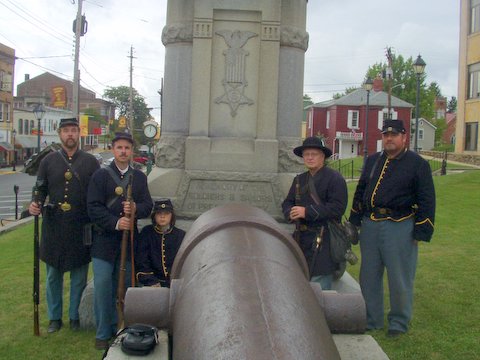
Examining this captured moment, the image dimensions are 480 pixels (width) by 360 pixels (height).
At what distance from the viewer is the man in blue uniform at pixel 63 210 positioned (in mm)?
5422

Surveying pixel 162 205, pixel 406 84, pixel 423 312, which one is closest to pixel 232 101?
pixel 162 205

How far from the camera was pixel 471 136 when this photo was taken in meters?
33.8

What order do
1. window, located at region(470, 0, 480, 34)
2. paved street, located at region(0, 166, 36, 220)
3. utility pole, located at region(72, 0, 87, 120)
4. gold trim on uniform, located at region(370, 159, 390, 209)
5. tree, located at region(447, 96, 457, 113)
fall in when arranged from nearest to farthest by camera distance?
gold trim on uniform, located at region(370, 159, 390, 209), paved street, located at region(0, 166, 36, 220), utility pole, located at region(72, 0, 87, 120), window, located at region(470, 0, 480, 34), tree, located at region(447, 96, 457, 113)

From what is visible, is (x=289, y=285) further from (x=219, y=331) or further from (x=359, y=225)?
(x=359, y=225)

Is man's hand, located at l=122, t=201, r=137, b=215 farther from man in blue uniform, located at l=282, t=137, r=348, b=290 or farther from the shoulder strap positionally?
the shoulder strap

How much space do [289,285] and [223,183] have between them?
387 cm

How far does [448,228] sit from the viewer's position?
38.0 feet

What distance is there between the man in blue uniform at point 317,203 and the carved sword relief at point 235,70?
5.03 ft

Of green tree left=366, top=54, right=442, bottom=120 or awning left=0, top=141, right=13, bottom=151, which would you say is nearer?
awning left=0, top=141, right=13, bottom=151

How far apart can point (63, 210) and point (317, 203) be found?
2.38 meters

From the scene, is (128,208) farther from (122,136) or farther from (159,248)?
(122,136)

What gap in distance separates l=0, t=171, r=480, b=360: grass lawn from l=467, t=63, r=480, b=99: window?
81.2 feet

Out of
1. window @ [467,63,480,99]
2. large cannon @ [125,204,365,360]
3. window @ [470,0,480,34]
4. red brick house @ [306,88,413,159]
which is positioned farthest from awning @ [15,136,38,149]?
large cannon @ [125,204,365,360]

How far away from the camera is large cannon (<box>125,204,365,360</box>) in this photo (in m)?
2.08
